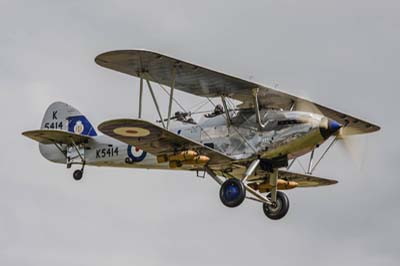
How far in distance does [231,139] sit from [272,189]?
2.15m

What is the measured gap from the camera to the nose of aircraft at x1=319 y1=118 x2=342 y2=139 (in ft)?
81.7

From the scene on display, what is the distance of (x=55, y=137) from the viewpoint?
2820cm

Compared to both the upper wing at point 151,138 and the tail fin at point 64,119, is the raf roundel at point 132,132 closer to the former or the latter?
the upper wing at point 151,138

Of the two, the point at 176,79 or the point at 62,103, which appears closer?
the point at 176,79

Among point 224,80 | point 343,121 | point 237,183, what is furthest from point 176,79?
point 343,121

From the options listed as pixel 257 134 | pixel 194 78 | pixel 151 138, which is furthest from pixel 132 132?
pixel 257 134

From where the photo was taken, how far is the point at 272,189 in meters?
27.0

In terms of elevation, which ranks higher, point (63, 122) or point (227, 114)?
point (63, 122)

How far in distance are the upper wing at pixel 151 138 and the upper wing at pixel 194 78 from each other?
1525 mm

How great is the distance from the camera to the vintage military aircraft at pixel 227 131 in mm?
24531

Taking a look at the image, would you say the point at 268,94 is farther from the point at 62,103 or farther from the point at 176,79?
the point at 62,103

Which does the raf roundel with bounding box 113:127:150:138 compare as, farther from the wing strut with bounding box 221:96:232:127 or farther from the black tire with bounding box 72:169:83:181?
the black tire with bounding box 72:169:83:181

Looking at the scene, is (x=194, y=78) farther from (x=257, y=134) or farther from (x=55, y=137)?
(x=55, y=137)

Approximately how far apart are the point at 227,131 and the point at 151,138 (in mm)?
2184
